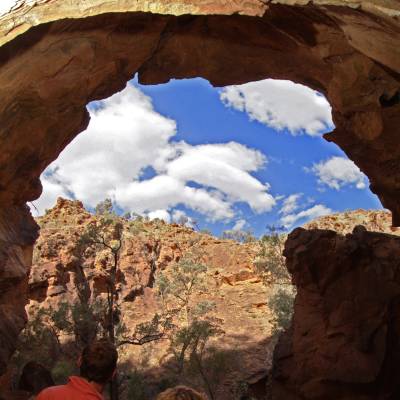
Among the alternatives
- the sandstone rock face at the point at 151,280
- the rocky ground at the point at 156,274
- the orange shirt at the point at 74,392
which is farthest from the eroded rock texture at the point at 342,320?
the orange shirt at the point at 74,392

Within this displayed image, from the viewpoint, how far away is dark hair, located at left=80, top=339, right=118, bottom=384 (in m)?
2.79

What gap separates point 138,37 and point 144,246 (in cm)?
2471

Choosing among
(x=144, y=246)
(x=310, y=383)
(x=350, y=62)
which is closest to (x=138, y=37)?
(x=350, y=62)

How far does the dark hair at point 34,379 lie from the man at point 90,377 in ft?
30.9

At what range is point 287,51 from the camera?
8109mm

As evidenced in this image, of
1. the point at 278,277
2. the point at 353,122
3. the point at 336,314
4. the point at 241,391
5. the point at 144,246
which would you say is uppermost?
the point at 144,246

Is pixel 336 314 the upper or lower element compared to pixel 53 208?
lower

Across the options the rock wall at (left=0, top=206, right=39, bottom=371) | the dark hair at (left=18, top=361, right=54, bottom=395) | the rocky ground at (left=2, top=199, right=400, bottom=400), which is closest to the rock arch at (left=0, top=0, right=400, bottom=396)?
the rock wall at (left=0, top=206, right=39, bottom=371)

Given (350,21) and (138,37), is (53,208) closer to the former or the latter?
(138,37)

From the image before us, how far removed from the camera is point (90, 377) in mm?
2791

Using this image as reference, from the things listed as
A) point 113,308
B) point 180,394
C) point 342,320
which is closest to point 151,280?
point 113,308

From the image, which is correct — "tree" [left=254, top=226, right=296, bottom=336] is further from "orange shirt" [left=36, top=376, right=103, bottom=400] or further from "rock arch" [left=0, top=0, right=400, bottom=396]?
"orange shirt" [left=36, top=376, right=103, bottom=400]

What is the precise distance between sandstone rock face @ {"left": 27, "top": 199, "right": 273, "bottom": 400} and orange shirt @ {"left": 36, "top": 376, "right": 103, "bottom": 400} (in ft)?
45.1

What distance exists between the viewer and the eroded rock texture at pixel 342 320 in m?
9.45
